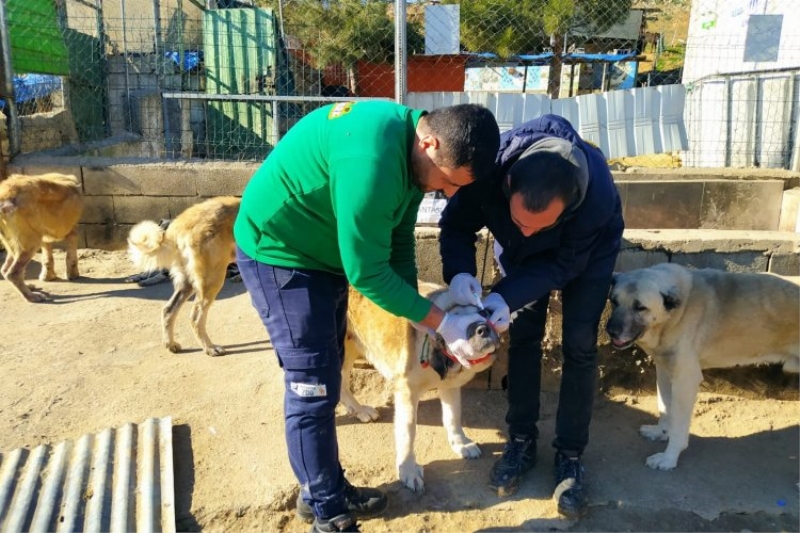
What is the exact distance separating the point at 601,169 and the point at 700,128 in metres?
6.97

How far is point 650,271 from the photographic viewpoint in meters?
3.43

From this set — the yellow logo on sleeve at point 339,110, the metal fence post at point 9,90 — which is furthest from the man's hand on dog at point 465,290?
the metal fence post at point 9,90

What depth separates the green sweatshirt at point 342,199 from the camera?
210cm

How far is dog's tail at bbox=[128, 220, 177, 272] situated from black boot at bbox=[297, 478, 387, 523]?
2434mm

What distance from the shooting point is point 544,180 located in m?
2.31

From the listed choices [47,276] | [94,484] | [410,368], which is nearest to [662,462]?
[410,368]

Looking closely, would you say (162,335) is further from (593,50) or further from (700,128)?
(593,50)

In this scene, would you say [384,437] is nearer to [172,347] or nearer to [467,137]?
[172,347]

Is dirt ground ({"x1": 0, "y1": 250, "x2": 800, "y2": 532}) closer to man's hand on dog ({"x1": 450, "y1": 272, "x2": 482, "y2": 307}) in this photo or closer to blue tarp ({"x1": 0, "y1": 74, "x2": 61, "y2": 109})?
man's hand on dog ({"x1": 450, "y1": 272, "x2": 482, "y2": 307})

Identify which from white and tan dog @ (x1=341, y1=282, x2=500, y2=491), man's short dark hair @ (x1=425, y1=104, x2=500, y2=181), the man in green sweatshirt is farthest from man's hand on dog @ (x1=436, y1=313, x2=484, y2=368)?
man's short dark hair @ (x1=425, y1=104, x2=500, y2=181)

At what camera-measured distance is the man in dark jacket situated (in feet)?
7.88

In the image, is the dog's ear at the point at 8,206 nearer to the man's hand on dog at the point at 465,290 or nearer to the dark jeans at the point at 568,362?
the man's hand on dog at the point at 465,290

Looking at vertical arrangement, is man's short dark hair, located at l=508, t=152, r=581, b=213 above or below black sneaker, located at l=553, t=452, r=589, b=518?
above

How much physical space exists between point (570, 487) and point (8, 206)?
554 cm
